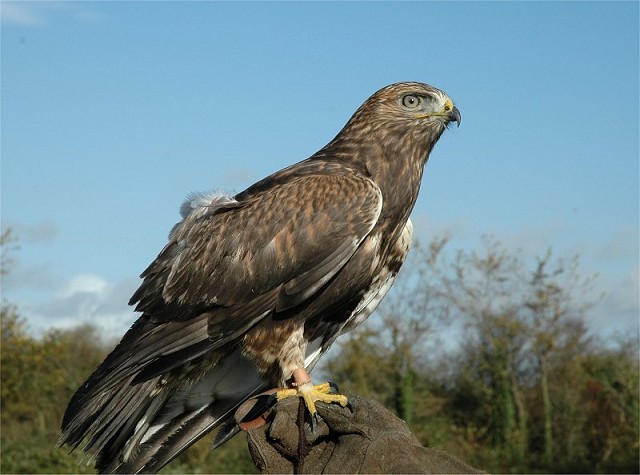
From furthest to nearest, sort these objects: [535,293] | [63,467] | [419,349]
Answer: [535,293]
[419,349]
[63,467]

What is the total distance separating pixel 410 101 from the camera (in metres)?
5.64

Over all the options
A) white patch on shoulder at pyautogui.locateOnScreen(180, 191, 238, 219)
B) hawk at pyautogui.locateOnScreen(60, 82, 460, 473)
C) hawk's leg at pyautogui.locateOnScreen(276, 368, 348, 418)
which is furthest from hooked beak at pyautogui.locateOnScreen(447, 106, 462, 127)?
hawk's leg at pyautogui.locateOnScreen(276, 368, 348, 418)

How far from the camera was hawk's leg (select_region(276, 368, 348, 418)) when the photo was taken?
455 cm

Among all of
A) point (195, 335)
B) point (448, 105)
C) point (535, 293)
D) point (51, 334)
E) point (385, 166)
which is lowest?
point (195, 335)

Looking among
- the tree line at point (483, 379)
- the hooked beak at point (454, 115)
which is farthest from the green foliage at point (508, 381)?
the hooked beak at point (454, 115)

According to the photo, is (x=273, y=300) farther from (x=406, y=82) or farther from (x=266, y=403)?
(x=406, y=82)

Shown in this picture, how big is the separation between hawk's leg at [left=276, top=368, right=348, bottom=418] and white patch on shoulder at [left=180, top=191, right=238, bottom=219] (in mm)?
1166

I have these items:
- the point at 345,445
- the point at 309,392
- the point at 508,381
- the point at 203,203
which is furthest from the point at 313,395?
the point at 508,381

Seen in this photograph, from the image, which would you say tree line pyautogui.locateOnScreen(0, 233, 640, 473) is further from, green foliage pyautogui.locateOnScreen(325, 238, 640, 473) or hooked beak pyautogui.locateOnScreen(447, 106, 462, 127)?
hooked beak pyautogui.locateOnScreen(447, 106, 462, 127)

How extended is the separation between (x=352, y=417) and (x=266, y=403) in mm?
558

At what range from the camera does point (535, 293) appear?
800 inches

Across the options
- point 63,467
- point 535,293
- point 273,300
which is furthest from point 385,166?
point 535,293

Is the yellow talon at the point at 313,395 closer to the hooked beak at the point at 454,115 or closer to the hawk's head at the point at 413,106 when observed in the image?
the hawk's head at the point at 413,106

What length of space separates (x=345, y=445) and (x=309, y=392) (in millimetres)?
642
